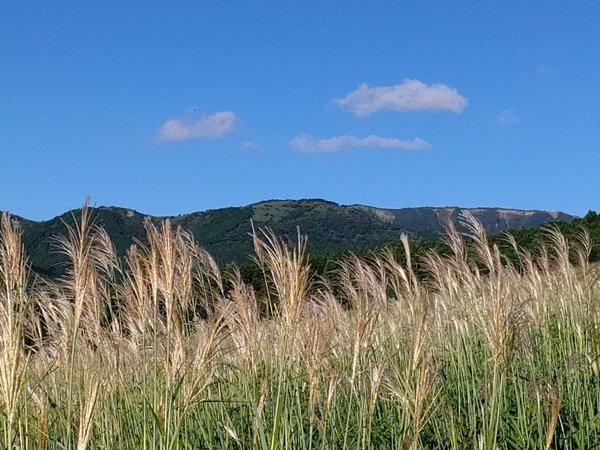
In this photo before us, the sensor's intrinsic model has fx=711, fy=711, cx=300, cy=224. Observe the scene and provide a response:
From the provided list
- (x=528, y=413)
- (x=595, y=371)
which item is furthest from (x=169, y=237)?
(x=595, y=371)

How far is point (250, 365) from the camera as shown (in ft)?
14.5

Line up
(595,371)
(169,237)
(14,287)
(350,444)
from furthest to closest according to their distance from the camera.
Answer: (595,371) → (350,444) → (169,237) → (14,287)

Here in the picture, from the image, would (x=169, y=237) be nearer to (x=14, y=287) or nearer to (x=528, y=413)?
(x=14, y=287)

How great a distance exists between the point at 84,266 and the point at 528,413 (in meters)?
3.56

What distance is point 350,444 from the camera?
4.46 meters

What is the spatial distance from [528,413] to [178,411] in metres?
3.14

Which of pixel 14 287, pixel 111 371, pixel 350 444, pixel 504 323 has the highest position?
pixel 14 287

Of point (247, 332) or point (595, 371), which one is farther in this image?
point (595, 371)

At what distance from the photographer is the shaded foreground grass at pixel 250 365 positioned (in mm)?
2676

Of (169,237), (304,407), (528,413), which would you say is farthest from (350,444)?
(169,237)

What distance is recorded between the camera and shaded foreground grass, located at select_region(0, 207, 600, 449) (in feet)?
8.78

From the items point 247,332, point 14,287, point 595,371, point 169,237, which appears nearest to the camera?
point 14,287

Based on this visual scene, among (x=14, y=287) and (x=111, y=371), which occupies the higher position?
(x=14, y=287)

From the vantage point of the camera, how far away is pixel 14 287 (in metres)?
2.61
